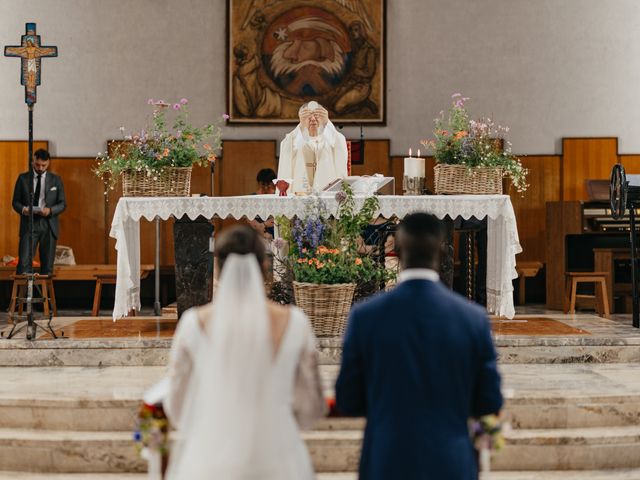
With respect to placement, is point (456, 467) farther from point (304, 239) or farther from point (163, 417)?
point (304, 239)

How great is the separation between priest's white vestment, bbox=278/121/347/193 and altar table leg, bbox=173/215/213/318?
1.12 m

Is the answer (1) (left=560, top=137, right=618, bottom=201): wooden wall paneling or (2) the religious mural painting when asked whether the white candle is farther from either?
(1) (left=560, top=137, right=618, bottom=201): wooden wall paneling

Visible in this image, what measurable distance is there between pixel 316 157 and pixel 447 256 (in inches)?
62.6

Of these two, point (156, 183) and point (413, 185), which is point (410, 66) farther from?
point (156, 183)

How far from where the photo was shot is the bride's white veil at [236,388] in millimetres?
2945

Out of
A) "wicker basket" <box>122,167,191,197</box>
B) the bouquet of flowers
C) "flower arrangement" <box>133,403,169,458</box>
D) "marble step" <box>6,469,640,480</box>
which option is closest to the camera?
the bouquet of flowers

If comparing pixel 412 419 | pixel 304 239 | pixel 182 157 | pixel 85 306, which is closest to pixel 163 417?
pixel 412 419

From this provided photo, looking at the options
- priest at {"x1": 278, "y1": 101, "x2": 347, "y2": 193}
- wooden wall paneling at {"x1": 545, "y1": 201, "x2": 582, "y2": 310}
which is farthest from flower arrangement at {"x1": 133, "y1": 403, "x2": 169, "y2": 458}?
wooden wall paneling at {"x1": 545, "y1": 201, "x2": 582, "y2": 310}

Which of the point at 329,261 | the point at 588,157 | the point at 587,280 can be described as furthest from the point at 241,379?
the point at 588,157

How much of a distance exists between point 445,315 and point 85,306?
31.6ft

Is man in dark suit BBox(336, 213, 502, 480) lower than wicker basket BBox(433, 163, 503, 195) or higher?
lower

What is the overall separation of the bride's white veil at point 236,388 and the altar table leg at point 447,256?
498 cm

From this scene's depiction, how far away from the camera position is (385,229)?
8156 mm

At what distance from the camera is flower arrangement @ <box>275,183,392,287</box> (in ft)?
23.4
